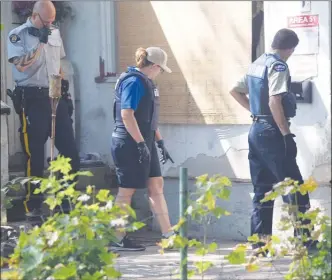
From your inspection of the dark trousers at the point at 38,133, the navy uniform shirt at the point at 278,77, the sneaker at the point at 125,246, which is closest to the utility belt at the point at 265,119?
the navy uniform shirt at the point at 278,77

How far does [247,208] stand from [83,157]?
192 centimetres

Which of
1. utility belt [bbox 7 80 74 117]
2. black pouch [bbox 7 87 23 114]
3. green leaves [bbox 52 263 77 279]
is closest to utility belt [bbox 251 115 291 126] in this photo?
A: utility belt [bbox 7 80 74 117]

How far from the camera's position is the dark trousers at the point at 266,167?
7.47 meters

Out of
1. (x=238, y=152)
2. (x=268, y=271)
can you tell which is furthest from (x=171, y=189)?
(x=268, y=271)

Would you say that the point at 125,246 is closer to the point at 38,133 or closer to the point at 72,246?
the point at 38,133

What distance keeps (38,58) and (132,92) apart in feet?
3.27

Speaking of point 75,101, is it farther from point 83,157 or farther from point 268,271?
point 268,271

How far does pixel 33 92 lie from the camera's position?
8.06 m

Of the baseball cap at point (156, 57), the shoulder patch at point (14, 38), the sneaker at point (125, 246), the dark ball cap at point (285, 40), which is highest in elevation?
the shoulder patch at point (14, 38)

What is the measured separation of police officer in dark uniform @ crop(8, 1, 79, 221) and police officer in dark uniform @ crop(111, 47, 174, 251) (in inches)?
26.0

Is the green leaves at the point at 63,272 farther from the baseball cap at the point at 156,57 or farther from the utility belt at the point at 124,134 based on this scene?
the baseball cap at the point at 156,57

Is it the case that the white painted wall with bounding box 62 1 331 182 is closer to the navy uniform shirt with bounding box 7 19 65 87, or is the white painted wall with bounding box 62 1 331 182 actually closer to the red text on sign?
the red text on sign

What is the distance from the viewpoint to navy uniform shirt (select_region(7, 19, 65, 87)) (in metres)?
7.93

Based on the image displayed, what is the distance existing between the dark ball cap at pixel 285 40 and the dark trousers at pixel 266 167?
0.61 m
